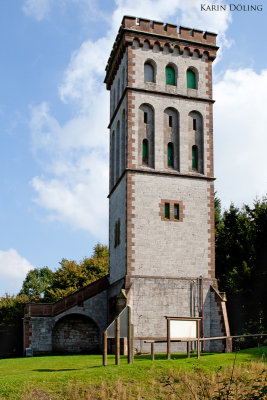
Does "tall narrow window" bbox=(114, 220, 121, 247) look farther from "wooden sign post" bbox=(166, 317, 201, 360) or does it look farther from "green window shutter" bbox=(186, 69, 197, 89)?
"wooden sign post" bbox=(166, 317, 201, 360)

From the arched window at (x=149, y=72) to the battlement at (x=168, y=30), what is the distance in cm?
185

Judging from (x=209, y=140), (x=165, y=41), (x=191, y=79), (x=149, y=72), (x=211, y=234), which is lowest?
(x=211, y=234)

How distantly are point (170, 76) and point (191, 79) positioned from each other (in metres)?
1.33

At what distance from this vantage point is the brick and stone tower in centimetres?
2759

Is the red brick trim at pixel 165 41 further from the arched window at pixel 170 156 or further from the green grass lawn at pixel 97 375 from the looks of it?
the green grass lawn at pixel 97 375

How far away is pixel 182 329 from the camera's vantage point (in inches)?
842

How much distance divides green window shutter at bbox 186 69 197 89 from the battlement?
74.8 inches

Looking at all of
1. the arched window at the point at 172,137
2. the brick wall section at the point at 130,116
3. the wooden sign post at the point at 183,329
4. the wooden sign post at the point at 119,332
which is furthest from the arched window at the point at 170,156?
the wooden sign post at the point at 119,332

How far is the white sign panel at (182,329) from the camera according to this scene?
21188mm

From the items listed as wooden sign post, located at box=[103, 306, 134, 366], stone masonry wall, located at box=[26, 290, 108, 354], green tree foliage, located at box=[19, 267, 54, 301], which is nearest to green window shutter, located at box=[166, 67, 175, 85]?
stone masonry wall, located at box=[26, 290, 108, 354]

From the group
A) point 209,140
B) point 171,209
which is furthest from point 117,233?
point 209,140

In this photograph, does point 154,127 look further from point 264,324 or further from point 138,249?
point 264,324

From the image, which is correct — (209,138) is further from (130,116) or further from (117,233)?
(117,233)

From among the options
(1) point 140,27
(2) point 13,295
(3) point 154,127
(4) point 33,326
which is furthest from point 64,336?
(2) point 13,295
